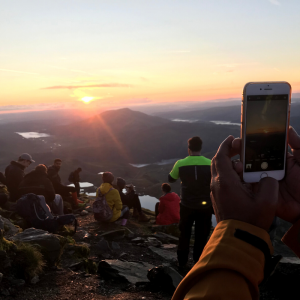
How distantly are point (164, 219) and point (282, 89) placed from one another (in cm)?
924

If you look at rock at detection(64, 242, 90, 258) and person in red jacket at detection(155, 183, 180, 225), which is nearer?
rock at detection(64, 242, 90, 258)

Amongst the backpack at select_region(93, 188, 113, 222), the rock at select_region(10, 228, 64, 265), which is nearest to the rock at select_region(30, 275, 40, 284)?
the rock at select_region(10, 228, 64, 265)

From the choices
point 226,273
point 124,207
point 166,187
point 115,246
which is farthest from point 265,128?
point 124,207

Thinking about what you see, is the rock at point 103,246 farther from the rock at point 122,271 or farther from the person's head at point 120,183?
the person's head at point 120,183

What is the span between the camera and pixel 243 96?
8.35ft

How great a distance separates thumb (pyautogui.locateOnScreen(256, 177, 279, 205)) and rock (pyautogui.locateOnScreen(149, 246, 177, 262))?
6660 mm

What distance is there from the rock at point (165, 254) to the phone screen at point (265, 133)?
6.18m

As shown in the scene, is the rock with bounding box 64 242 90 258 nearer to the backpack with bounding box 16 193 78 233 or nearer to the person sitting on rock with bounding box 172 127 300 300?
the backpack with bounding box 16 193 78 233

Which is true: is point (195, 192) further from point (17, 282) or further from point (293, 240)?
point (293, 240)

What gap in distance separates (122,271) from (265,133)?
16.0ft

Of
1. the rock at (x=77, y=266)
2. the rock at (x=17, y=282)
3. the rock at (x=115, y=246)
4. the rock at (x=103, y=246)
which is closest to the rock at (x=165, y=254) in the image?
the rock at (x=115, y=246)

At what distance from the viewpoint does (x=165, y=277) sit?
5.48 metres

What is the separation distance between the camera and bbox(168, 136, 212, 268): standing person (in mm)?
6629

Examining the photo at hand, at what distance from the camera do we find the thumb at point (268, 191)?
164cm
